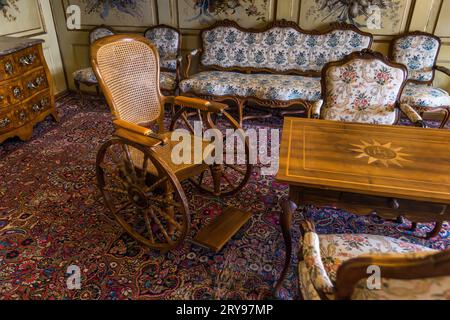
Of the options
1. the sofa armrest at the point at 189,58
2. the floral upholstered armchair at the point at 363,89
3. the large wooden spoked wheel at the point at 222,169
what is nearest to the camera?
the large wooden spoked wheel at the point at 222,169

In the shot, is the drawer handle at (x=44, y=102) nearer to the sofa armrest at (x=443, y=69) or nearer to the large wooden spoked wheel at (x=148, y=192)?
the large wooden spoked wheel at (x=148, y=192)

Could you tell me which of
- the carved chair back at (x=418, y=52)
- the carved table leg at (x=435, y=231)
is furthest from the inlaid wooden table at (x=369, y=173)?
the carved chair back at (x=418, y=52)

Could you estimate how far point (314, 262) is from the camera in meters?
1.15

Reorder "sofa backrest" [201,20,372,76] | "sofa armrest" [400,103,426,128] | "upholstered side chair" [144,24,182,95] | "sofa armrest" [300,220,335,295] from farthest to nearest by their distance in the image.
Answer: "upholstered side chair" [144,24,182,95], "sofa backrest" [201,20,372,76], "sofa armrest" [400,103,426,128], "sofa armrest" [300,220,335,295]

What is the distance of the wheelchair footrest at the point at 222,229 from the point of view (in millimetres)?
1912

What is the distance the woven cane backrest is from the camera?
1947mm

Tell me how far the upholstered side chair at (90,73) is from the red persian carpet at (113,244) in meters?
1.38

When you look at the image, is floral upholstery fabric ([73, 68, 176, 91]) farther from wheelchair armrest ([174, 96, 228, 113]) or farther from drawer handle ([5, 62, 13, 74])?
wheelchair armrest ([174, 96, 228, 113])

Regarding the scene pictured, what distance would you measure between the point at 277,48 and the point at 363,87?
4.89ft

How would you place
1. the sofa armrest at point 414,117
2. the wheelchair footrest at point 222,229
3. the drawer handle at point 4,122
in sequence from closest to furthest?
the wheelchair footrest at point 222,229 < the sofa armrest at point 414,117 < the drawer handle at point 4,122

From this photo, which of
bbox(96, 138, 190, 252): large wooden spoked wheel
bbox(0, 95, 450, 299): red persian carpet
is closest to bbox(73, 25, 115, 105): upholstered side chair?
bbox(0, 95, 450, 299): red persian carpet

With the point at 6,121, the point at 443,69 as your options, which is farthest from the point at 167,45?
the point at 443,69

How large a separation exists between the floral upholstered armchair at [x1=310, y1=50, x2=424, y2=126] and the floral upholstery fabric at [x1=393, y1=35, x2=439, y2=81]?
124 centimetres

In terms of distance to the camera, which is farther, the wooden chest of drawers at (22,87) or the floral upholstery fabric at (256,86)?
the floral upholstery fabric at (256,86)
